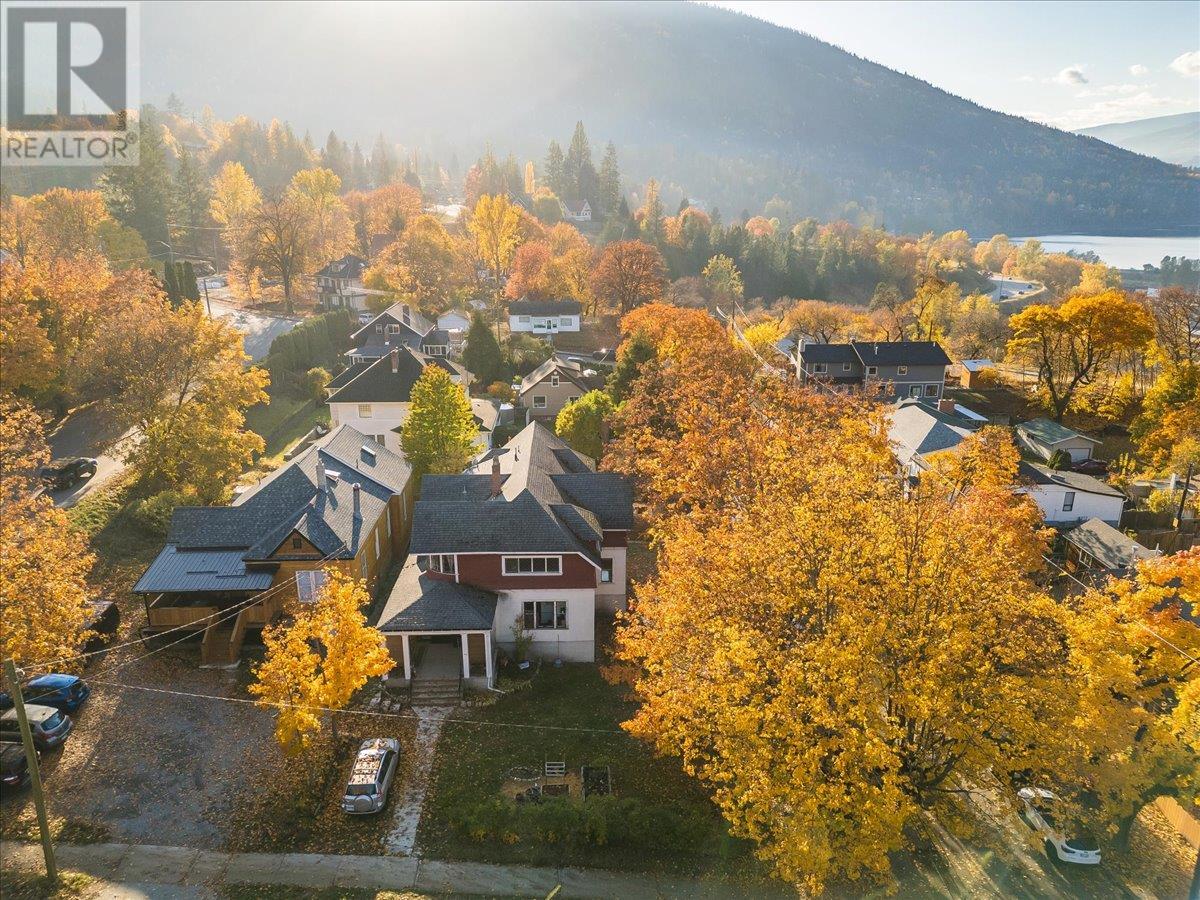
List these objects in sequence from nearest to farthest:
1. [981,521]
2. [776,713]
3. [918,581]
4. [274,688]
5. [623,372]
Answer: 1. [776,713]
2. [918,581]
3. [274,688]
4. [981,521]
5. [623,372]

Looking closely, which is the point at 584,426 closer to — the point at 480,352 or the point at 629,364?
the point at 629,364

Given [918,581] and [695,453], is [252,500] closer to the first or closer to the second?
[695,453]

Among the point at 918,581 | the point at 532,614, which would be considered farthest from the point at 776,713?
the point at 532,614

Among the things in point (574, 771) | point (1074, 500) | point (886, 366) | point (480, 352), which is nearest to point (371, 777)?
point (574, 771)

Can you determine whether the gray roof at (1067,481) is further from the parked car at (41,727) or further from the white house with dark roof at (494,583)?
the parked car at (41,727)

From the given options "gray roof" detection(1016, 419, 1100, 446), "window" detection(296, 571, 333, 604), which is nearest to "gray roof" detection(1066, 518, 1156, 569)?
"gray roof" detection(1016, 419, 1100, 446)

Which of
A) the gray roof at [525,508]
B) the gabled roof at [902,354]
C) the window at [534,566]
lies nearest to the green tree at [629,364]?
the gray roof at [525,508]

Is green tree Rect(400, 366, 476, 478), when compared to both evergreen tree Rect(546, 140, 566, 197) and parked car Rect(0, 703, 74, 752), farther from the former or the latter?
evergreen tree Rect(546, 140, 566, 197)
